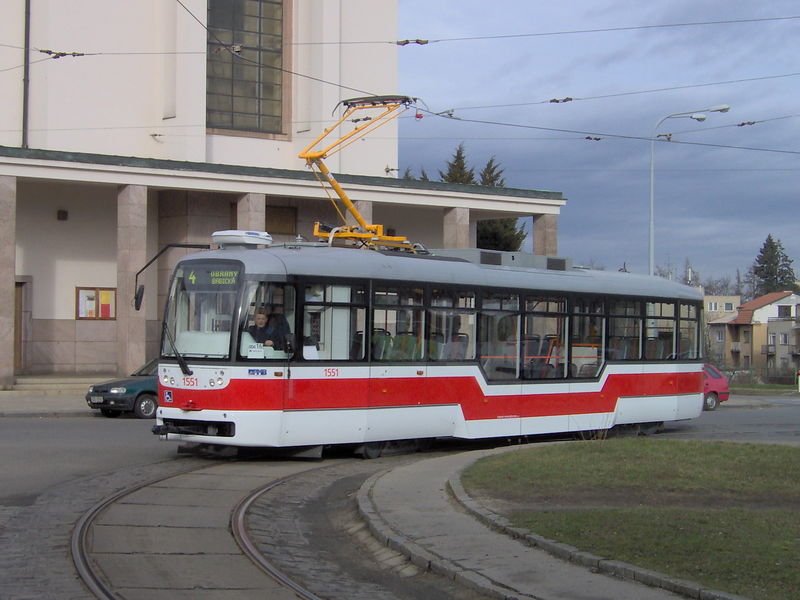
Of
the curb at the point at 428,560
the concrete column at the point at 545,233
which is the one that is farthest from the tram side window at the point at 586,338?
the concrete column at the point at 545,233

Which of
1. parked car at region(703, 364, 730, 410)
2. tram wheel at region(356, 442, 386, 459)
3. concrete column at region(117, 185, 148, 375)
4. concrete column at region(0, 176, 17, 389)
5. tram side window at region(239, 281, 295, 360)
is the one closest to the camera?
tram side window at region(239, 281, 295, 360)

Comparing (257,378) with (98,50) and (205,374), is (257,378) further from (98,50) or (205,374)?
(98,50)

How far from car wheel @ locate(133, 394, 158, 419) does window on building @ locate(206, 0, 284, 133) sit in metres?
13.0

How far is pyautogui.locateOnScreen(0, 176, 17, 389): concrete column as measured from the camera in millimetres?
27312

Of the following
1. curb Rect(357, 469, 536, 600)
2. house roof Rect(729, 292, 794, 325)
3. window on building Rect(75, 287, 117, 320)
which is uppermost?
house roof Rect(729, 292, 794, 325)

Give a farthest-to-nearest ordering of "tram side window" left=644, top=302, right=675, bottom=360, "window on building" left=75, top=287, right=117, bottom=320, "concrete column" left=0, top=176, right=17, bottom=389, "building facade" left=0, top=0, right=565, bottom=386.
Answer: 1. "window on building" left=75, top=287, right=117, bottom=320
2. "building facade" left=0, top=0, right=565, bottom=386
3. "concrete column" left=0, top=176, right=17, bottom=389
4. "tram side window" left=644, top=302, right=675, bottom=360

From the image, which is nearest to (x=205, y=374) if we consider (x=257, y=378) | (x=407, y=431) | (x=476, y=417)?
(x=257, y=378)

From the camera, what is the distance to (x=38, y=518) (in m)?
9.96

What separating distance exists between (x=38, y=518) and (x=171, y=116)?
23.7 meters

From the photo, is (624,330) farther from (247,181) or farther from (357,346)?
(247,181)

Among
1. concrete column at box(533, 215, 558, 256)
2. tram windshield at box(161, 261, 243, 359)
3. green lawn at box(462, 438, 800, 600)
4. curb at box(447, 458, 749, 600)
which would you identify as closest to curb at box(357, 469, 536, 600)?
curb at box(447, 458, 749, 600)

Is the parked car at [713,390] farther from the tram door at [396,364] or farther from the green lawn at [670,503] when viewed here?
the tram door at [396,364]

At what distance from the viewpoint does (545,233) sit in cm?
3681

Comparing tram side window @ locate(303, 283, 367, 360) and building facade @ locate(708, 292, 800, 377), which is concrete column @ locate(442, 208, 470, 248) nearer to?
tram side window @ locate(303, 283, 367, 360)
